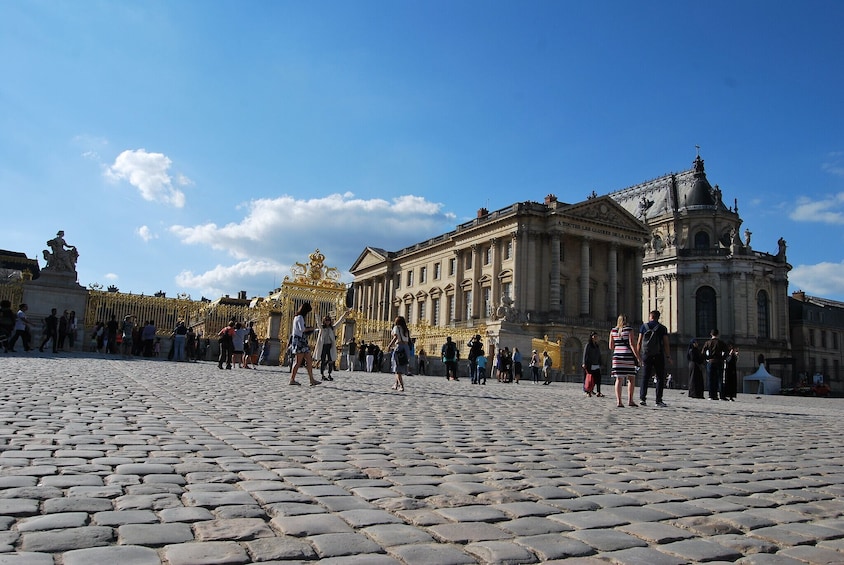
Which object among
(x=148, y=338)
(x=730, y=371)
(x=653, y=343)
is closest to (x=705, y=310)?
(x=730, y=371)

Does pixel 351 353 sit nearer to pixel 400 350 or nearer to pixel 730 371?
pixel 400 350

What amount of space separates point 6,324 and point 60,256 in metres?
7.14

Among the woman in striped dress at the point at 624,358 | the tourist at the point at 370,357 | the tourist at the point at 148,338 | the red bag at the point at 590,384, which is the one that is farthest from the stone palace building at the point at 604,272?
the woman in striped dress at the point at 624,358

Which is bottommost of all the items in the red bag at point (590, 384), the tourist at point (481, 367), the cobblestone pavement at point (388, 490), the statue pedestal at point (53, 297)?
the cobblestone pavement at point (388, 490)

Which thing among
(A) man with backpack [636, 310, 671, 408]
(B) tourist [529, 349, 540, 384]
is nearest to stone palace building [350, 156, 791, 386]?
(B) tourist [529, 349, 540, 384]

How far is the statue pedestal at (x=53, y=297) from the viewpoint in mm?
25797

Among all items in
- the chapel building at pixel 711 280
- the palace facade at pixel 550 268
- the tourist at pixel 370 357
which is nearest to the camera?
the tourist at pixel 370 357

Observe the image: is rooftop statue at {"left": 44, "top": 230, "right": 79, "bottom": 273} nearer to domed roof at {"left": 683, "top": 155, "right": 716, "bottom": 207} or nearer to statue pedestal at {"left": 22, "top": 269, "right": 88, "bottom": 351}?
statue pedestal at {"left": 22, "top": 269, "right": 88, "bottom": 351}

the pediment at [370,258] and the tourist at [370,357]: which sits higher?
the pediment at [370,258]

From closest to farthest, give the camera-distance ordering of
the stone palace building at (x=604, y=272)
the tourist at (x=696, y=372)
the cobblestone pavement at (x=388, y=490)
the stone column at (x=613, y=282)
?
the cobblestone pavement at (x=388, y=490), the tourist at (x=696, y=372), the stone palace building at (x=604, y=272), the stone column at (x=613, y=282)

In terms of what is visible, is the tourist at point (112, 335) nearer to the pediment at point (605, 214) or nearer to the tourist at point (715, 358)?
the tourist at point (715, 358)

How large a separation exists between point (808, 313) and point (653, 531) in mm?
81801

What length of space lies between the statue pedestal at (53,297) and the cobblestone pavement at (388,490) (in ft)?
65.1

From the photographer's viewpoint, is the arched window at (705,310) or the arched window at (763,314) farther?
the arched window at (763,314)
